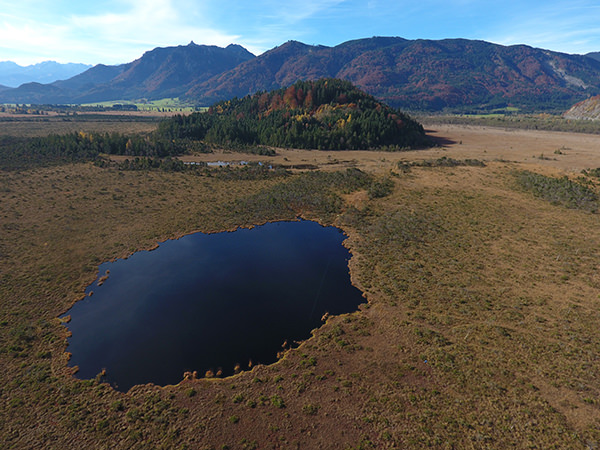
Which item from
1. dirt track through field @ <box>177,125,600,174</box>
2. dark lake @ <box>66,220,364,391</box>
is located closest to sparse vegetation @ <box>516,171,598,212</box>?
dirt track through field @ <box>177,125,600,174</box>

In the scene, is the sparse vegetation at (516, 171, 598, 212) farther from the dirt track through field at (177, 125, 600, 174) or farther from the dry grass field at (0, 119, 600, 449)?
the dirt track through field at (177, 125, 600, 174)

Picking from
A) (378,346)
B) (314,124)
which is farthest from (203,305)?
(314,124)

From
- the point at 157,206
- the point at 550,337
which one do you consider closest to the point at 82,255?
the point at 157,206

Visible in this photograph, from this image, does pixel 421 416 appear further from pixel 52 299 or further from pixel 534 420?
pixel 52 299

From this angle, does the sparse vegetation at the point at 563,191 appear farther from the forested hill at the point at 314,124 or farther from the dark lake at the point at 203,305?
the forested hill at the point at 314,124

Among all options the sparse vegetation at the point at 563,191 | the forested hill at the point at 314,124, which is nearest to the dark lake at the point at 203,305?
the sparse vegetation at the point at 563,191

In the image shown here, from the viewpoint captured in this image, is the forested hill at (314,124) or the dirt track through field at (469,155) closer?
the dirt track through field at (469,155)

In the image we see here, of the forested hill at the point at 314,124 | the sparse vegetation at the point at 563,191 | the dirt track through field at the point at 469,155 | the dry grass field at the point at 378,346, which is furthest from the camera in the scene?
the forested hill at the point at 314,124
